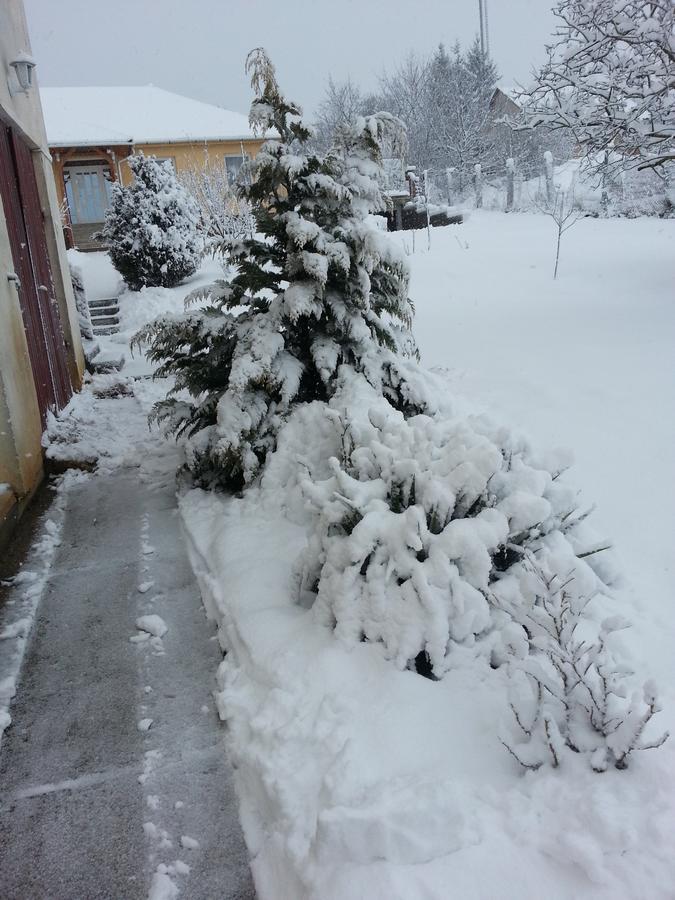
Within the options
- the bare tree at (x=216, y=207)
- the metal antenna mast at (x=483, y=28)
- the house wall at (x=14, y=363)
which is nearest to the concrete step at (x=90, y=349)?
the house wall at (x=14, y=363)

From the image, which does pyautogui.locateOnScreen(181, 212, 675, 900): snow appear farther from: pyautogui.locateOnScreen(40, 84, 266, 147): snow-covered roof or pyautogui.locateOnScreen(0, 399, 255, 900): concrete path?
pyautogui.locateOnScreen(40, 84, 266, 147): snow-covered roof

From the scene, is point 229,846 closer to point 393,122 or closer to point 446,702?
point 446,702

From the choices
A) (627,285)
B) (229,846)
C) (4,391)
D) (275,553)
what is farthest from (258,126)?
(627,285)

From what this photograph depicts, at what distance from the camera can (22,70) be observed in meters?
5.11

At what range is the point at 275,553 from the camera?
3246mm

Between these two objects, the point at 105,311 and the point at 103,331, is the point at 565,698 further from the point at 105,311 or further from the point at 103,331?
the point at 105,311

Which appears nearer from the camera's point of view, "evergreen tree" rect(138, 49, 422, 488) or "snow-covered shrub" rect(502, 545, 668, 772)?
"snow-covered shrub" rect(502, 545, 668, 772)

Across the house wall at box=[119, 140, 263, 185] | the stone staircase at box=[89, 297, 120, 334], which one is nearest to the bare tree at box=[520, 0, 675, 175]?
the stone staircase at box=[89, 297, 120, 334]

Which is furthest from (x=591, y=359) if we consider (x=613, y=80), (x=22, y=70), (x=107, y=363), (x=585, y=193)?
(x=585, y=193)

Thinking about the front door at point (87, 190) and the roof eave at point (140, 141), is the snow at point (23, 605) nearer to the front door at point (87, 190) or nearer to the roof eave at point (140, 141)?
the roof eave at point (140, 141)

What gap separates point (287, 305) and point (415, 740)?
272 centimetres

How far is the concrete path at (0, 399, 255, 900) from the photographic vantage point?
1.76 meters

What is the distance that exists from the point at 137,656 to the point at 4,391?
2.16m

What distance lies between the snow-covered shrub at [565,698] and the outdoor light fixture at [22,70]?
562 centimetres
